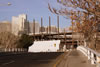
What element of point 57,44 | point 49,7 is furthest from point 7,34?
point 49,7

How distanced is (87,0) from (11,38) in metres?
70.0

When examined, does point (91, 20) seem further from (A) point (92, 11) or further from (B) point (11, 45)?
(B) point (11, 45)

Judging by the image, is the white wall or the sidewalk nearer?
the sidewalk

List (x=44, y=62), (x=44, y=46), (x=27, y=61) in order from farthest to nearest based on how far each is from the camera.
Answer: (x=44, y=46) → (x=27, y=61) → (x=44, y=62)

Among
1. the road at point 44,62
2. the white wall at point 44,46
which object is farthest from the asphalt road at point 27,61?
the white wall at point 44,46

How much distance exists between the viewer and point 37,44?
Answer: 286 feet

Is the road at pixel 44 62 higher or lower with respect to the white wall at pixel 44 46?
higher

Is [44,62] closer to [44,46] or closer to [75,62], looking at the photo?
[75,62]

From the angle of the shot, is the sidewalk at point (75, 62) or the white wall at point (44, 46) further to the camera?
the white wall at point (44, 46)

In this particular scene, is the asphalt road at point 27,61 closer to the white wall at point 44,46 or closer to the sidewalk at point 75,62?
the sidewalk at point 75,62

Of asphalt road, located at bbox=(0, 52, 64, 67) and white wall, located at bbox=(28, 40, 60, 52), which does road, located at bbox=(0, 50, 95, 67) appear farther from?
white wall, located at bbox=(28, 40, 60, 52)

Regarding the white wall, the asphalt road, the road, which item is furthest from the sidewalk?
the white wall

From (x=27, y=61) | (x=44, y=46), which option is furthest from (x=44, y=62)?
(x=44, y=46)

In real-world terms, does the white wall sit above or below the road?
below
